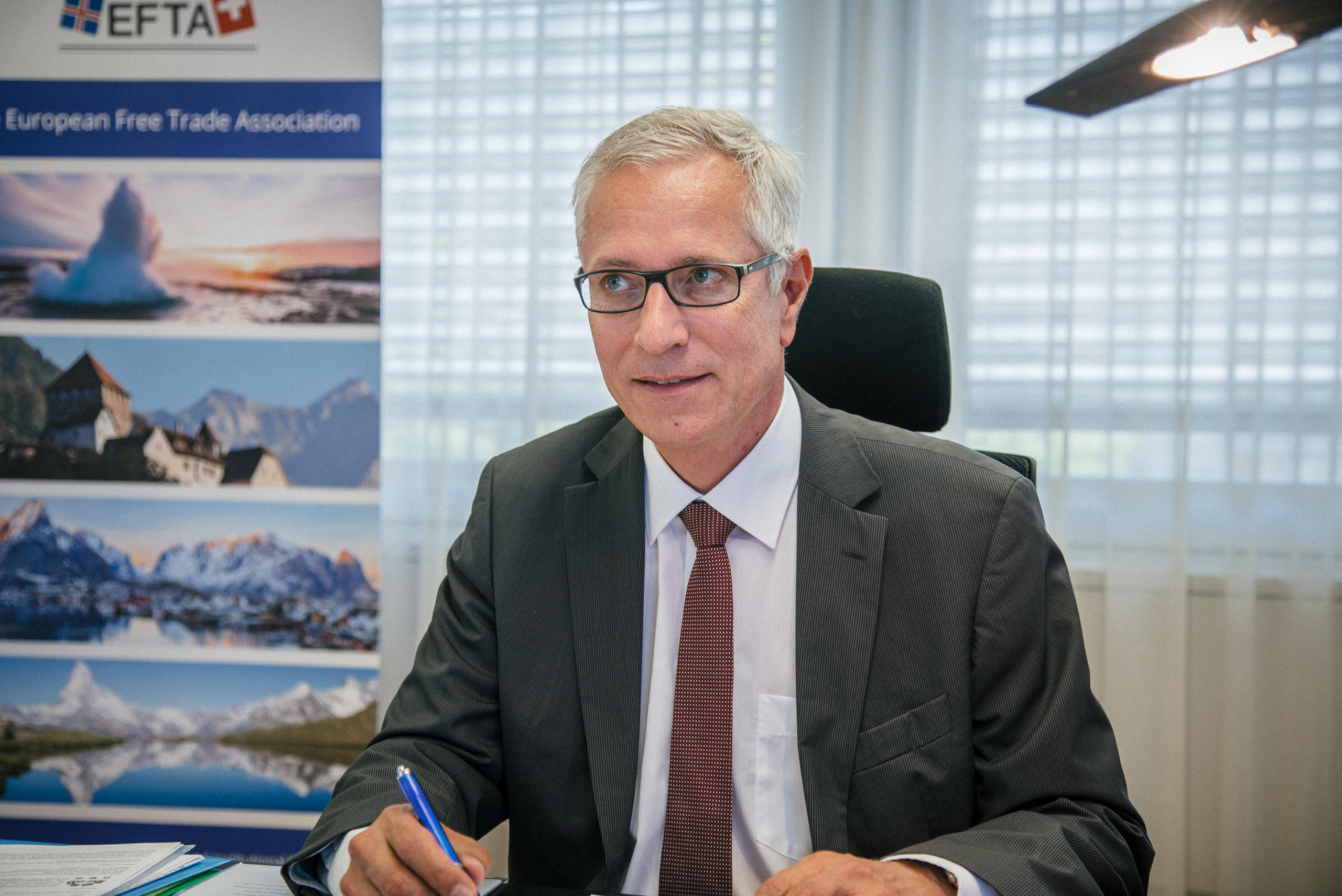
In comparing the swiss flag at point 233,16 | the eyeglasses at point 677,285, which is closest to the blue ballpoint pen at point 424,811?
the eyeglasses at point 677,285

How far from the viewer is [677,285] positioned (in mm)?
1243

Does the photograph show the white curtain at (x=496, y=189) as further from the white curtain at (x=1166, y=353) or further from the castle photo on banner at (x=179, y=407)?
the white curtain at (x=1166, y=353)

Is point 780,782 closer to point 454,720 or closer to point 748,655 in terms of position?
point 748,655

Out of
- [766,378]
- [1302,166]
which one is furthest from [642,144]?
[1302,166]

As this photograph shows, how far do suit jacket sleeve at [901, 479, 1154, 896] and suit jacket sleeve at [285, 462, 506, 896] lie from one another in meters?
0.61

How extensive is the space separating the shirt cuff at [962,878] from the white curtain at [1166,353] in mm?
2101

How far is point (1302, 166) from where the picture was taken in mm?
2762

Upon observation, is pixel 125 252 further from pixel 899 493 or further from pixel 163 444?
pixel 899 493

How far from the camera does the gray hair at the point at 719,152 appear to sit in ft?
4.05

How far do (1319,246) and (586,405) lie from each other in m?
2.40

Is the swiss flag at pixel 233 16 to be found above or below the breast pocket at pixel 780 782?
above

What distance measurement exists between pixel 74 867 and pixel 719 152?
1.18 metres

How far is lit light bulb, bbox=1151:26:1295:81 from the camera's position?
128 cm

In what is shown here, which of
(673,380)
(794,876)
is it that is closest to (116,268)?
(673,380)
